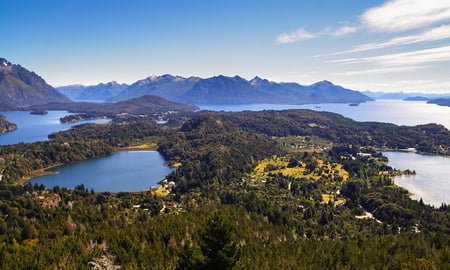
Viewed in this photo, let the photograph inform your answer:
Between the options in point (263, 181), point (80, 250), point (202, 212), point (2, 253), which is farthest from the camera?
point (263, 181)

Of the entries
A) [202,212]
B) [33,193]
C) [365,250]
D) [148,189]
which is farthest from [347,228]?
[33,193]

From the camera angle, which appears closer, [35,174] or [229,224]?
[229,224]

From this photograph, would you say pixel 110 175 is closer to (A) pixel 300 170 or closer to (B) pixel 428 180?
(A) pixel 300 170

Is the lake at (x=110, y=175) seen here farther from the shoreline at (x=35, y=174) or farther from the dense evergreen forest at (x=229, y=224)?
the dense evergreen forest at (x=229, y=224)

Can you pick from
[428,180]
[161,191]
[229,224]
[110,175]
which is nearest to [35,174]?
[110,175]

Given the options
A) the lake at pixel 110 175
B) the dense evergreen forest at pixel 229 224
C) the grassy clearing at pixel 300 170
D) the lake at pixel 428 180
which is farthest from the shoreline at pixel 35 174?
the lake at pixel 428 180

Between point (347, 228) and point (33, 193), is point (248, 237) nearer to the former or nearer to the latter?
point (347, 228)
